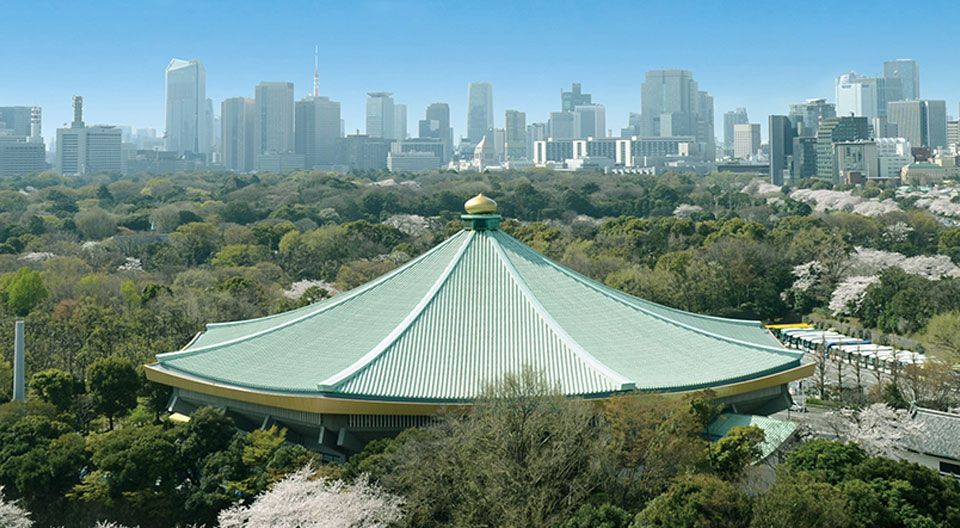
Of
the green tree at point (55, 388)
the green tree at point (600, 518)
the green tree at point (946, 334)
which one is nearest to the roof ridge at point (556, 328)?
the green tree at point (600, 518)

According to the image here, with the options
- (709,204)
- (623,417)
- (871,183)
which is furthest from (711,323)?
(871,183)

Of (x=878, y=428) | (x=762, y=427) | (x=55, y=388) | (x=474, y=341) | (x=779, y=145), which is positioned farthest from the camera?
(x=779, y=145)

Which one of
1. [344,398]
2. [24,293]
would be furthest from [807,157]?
[344,398]

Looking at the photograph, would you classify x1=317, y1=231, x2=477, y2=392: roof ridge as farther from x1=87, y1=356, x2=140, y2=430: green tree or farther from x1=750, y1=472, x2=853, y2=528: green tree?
x1=750, y1=472, x2=853, y2=528: green tree

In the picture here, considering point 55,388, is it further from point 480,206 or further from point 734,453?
point 734,453

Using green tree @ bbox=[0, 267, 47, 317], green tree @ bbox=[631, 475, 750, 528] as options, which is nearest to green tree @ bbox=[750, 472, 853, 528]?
green tree @ bbox=[631, 475, 750, 528]

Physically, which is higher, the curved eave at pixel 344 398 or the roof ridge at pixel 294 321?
the roof ridge at pixel 294 321

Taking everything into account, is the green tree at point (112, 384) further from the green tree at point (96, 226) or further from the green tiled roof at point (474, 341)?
the green tree at point (96, 226)

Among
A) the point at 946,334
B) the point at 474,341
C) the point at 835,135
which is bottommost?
the point at 946,334
